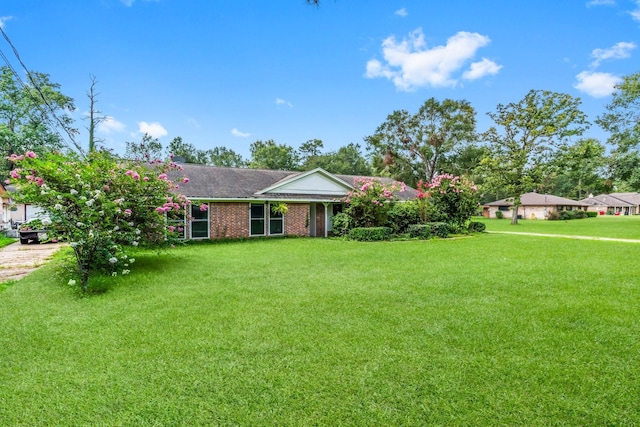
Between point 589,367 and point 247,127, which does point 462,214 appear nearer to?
point 589,367

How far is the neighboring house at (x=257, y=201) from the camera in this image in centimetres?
1486

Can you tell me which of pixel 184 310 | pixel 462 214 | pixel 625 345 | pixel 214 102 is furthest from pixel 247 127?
pixel 625 345

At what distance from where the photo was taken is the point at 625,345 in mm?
3865

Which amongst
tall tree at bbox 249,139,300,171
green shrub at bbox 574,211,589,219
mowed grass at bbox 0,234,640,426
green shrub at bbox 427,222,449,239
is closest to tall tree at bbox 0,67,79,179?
tall tree at bbox 249,139,300,171

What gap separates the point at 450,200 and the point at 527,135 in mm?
16955

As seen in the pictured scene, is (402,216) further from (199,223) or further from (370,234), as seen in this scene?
(199,223)

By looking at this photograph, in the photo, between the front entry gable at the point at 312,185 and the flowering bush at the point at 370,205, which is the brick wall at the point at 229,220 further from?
the flowering bush at the point at 370,205

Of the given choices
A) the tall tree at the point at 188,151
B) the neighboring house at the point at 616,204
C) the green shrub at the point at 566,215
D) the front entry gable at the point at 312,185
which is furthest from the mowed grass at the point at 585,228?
the tall tree at the point at 188,151

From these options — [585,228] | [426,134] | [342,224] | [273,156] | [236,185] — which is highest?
[426,134]

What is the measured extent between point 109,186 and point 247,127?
27199 mm

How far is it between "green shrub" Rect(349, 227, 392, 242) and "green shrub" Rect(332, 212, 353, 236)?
0.91 m

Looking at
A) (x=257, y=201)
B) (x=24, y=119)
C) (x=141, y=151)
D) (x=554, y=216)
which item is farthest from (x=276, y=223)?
(x=554, y=216)

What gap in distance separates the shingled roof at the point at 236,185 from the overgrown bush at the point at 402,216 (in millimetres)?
2931

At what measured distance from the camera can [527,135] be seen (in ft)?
96.5
